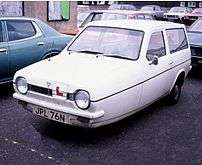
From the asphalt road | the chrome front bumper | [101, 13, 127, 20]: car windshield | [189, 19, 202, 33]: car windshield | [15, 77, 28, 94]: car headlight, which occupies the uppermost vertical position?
[101, 13, 127, 20]: car windshield

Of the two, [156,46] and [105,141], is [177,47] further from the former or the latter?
[105,141]

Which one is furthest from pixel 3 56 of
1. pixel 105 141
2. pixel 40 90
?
pixel 105 141

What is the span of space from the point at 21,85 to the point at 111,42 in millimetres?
1586

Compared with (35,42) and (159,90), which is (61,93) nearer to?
(159,90)

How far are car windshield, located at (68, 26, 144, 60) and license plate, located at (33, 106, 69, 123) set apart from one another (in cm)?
137

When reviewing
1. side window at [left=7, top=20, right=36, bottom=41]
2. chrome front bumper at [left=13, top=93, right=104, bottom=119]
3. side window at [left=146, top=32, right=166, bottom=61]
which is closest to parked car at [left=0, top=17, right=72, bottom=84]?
side window at [left=7, top=20, right=36, bottom=41]

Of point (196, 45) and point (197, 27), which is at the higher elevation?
point (197, 27)

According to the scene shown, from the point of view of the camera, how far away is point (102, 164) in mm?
4176

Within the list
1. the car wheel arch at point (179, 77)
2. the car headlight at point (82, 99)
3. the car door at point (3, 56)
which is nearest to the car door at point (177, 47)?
the car wheel arch at point (179, 77)

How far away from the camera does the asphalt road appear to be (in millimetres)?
4301

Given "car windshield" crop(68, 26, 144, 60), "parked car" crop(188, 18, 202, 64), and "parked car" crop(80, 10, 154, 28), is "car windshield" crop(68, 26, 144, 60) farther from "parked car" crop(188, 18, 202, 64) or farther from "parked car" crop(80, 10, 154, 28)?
"parked car" crop(80, 10, 154, 28)

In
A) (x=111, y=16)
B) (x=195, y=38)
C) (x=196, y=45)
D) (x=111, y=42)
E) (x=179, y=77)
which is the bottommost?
(x=179, y=77)

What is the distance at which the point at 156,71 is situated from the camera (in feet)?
18.4

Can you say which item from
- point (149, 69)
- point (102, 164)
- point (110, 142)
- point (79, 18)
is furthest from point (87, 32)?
point (79, 18)
